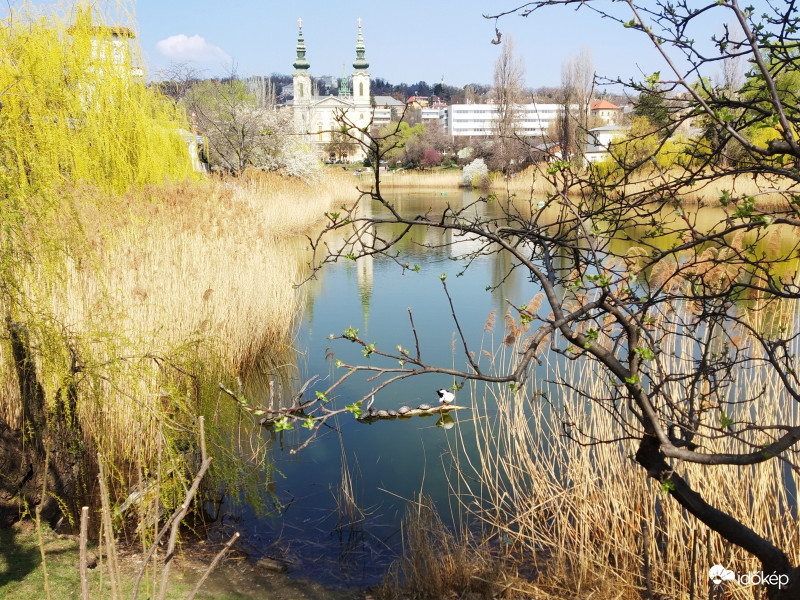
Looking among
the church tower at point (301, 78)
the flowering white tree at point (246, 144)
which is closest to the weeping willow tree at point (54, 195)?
the flowering white tree at point (246, 144)

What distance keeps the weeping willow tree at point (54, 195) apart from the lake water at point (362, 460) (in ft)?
4.09

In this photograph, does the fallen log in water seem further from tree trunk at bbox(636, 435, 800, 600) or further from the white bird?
tree trunk at bbox(636, 435, 800, 600)

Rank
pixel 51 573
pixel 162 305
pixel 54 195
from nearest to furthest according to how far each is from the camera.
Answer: pixel 51 573
pixel 54 195
pixel 162 305

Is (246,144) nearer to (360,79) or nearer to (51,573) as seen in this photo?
(51,573)

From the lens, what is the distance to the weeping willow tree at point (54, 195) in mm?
3441

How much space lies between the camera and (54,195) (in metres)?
4.14

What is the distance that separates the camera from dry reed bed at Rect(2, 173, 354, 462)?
149 inches

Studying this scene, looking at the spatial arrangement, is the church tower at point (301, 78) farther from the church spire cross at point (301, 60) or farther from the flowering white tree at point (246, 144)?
the flowering white tree at point (246, 144)

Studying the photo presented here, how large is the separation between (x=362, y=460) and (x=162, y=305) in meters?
1.80

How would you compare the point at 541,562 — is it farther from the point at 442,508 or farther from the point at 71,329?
the point at 71,329

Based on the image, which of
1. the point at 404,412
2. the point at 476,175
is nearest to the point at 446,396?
the point at 404,412

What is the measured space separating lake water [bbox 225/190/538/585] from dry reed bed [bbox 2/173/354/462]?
70 cm

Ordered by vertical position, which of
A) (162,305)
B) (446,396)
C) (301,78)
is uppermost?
(301,78)

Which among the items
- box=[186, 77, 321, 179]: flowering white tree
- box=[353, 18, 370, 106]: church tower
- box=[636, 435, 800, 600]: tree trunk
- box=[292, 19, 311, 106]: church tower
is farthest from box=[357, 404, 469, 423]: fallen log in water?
box=[353, 18, 370, 106]: church tower
